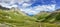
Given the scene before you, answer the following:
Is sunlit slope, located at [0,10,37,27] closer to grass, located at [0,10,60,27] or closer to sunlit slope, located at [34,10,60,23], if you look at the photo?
grass, located at [0,10,60,27]

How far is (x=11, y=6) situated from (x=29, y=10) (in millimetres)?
371

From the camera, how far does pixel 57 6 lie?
2.98 m

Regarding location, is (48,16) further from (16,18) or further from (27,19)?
(16,18)

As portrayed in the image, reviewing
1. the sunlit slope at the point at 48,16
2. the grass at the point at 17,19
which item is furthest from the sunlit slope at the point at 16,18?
the sunlit slope at the point at 48,16

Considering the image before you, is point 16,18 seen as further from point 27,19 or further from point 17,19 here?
point 27,19

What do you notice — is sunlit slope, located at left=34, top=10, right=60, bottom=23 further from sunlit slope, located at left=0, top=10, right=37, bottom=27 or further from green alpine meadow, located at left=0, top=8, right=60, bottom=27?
sunlit slope, located at left=0, top=10, right=37, bottom=27

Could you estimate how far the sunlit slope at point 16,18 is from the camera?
300 centimetres

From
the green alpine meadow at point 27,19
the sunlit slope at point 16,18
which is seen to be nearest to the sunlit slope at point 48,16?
the green alpine meadow at point 27,19

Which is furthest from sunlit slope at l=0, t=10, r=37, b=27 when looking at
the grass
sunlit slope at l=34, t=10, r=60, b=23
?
sunlit slope at l=34, t=10, r=60, b=23

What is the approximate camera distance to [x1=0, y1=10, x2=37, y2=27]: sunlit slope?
3003 millimetres

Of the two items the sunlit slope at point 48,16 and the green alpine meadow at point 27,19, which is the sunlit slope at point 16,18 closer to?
the green alpine meadow at point 27,19

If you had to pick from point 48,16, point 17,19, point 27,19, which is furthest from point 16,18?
point 48,16

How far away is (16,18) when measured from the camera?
304 centimetres

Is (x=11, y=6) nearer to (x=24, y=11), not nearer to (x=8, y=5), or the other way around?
(x=8, y=5)
